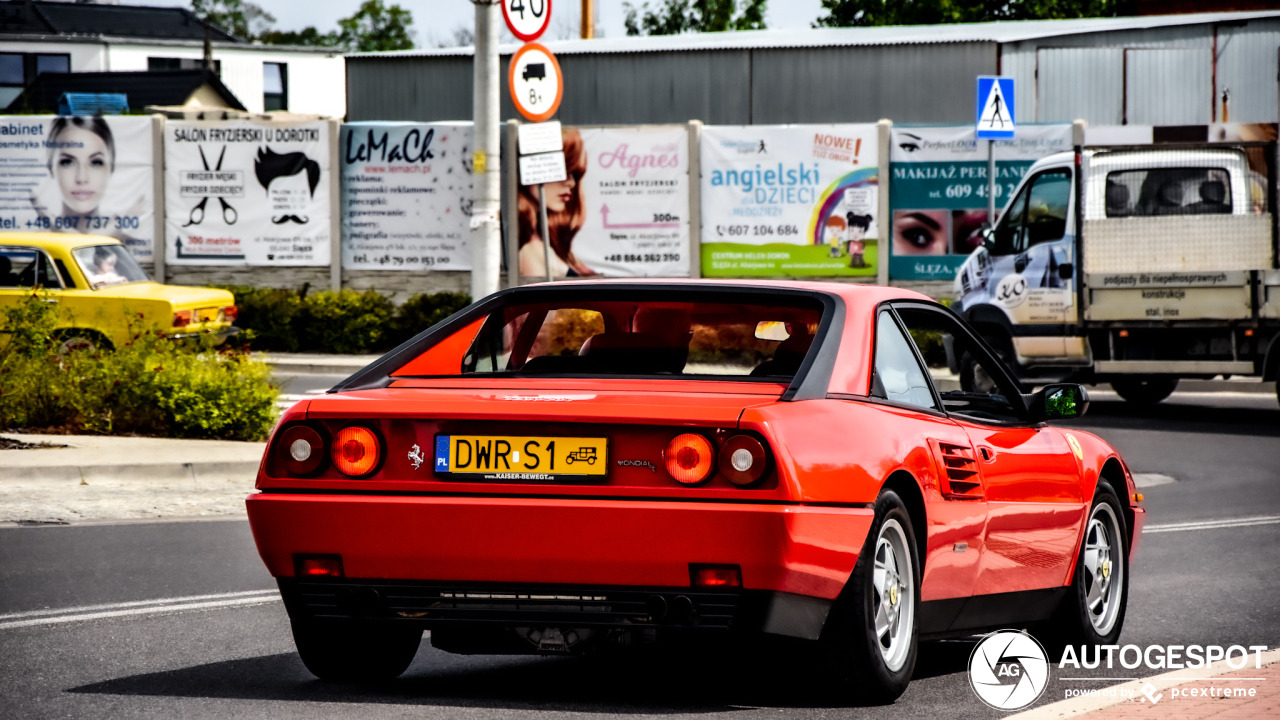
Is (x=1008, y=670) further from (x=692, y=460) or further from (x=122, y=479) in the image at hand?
(x=122, y=479)

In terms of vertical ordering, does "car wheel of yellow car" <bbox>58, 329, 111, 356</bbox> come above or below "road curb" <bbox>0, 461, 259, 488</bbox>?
above

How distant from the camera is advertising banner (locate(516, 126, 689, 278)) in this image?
24.6 meters

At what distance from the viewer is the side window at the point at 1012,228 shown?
1684 centimetres

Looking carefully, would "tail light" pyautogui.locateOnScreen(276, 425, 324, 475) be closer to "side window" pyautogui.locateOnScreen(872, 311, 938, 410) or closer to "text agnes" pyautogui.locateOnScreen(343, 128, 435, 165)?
"side window" pyautogui.locateOnScreen(872, 311, 938, 410)

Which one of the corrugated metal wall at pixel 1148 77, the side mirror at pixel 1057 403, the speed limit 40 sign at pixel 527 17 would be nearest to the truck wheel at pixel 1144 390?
the speed limit 40 sign at pixel 527 17

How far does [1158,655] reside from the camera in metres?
6.34

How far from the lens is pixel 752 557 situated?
4.61 meters

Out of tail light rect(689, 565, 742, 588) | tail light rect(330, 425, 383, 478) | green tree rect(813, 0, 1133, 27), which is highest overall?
green tree rect(813, 0, 1133, 27)

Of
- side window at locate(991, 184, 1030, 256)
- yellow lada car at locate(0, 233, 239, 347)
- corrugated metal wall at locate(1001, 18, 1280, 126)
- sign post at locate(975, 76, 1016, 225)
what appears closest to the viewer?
side window at locate(991, 184, 1030, 256)

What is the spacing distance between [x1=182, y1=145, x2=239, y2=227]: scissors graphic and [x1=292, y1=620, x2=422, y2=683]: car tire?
21.4 metres

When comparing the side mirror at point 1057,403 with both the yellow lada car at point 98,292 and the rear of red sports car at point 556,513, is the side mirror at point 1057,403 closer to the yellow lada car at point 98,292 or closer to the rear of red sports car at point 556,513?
the rear of red sports car at point 556,513

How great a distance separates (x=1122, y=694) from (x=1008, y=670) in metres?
0.75

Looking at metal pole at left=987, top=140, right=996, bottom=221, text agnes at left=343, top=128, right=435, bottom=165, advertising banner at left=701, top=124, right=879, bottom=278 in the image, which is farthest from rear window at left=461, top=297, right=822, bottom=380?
text agnes at left=343, top=128, right=435, bottom=165

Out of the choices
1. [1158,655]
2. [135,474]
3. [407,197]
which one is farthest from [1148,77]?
[1158,655]
